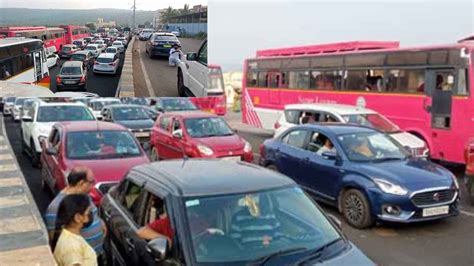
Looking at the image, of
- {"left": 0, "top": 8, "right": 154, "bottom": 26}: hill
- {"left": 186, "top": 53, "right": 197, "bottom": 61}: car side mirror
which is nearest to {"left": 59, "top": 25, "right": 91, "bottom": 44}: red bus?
{"left": 0, "top": 8, "right": 154, "bottom": 26}: hill

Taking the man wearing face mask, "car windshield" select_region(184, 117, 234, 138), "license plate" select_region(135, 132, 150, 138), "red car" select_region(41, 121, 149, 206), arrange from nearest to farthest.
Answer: the man wearing face mask → "red car" select_region(41, 121, 149, 206) → "car windshield" select_region(184, 117, 234, 138) → "license plate" select_region(135, 132, 150, 138)

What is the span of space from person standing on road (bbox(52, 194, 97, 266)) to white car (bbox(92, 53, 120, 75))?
1.32 meters

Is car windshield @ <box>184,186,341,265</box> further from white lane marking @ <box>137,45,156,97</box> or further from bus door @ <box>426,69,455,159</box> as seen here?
bus door @ <box>426,69,455,159</box>

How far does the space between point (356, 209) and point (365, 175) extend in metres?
0.45

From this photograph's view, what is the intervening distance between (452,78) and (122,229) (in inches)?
323

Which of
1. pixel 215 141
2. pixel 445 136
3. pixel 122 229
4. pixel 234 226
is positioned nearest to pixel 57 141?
pixel 215 141

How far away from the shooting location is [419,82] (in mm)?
11398

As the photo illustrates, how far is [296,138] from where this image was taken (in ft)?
27.7

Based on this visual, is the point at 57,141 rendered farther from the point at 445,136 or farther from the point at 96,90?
the point at 445,136

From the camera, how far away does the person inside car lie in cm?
374

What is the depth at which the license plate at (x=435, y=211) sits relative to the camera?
669 centimetres

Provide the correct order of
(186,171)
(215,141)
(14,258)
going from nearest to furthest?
(186,171), (14,258), (215,141)

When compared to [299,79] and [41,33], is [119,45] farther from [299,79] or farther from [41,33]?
[299,79]

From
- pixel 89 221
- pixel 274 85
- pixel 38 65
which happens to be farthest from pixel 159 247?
pixel 274 85
